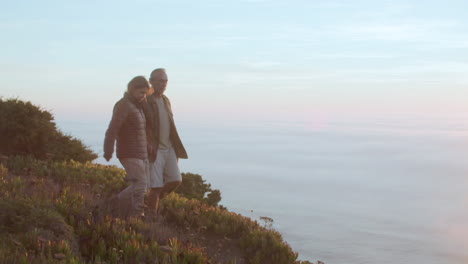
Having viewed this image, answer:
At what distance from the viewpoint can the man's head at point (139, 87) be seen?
9.19 m

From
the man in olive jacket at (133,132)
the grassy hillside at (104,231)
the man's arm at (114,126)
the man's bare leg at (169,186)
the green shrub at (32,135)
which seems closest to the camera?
the grassy hillside at (104,231)

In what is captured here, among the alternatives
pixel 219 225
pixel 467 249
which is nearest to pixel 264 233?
pixel 219 225

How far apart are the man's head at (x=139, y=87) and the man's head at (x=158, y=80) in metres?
0.29

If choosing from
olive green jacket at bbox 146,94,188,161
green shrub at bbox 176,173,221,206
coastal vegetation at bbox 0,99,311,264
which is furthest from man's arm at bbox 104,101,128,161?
green shrub at bbox 176,173,221,206

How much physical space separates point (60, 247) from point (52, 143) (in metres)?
9.82

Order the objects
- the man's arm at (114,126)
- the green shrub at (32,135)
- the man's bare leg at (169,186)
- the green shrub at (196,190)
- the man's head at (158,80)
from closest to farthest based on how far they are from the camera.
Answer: the man's arm at (114,126)
the man's head at (158,80)
the man's bare leg at (169,186)
the green shrub at (32,135)
the green shrub at (196,190)

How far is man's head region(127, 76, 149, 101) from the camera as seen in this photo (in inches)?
362

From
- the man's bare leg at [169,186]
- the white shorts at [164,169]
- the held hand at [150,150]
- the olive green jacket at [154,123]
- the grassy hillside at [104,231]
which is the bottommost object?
the grassy hillside at [104,231]

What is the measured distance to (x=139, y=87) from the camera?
361 inches

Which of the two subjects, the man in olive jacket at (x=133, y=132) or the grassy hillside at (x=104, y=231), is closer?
the grassy hillside at (x=104, y=231)

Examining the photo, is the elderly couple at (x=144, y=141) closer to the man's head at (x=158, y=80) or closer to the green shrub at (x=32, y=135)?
the man's head at (x=158, y=80)

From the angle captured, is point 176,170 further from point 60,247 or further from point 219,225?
point 60,247

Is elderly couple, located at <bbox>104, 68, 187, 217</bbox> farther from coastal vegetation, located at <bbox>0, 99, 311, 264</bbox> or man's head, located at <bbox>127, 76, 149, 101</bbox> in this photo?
coastal vegetation, located at <bbox>0, 99, 311, 264</bbox>

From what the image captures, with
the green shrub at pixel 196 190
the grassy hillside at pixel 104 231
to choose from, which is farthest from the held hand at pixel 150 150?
the green shrub at pixel 196 190
